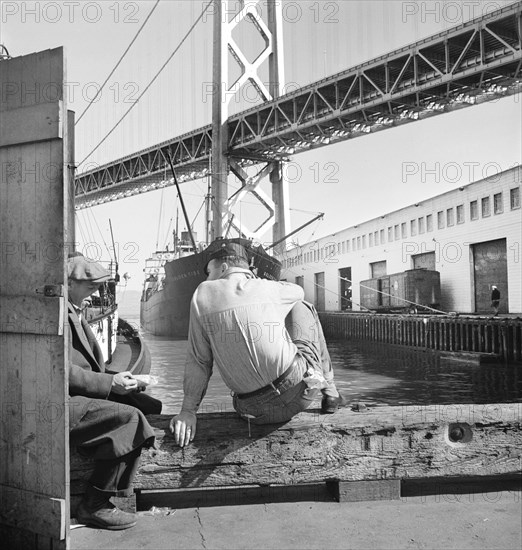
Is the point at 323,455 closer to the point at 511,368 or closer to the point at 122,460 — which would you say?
the point at 122,460

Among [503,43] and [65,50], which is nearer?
[65,50]

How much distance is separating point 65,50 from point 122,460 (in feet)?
6.42

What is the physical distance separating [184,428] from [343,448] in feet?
2.96

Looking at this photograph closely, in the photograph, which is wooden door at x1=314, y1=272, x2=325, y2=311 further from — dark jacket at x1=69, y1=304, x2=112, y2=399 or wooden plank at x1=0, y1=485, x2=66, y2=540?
wooden plank at x1=0, y1=485, x2=66, y2=540

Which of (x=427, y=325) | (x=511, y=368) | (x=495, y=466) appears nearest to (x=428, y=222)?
(x=427, y=325)

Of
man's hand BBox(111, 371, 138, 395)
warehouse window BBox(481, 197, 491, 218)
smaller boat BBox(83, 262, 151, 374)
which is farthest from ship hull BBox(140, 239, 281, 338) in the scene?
man's hand BBox(111, 371, 138, 395)

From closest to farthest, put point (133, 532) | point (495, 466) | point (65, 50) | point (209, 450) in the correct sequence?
point (65, 50) < point (133, 532) < point (209, 450) < point (495, 466)

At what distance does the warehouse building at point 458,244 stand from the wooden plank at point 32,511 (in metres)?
23.5

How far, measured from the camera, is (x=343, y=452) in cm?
312

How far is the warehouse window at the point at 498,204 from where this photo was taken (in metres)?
24.5

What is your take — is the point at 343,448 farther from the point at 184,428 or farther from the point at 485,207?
the point at 485,207

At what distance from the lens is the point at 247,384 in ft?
9.50

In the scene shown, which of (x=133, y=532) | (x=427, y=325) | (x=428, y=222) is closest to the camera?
(x=133, y=532)

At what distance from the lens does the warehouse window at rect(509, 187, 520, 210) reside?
76.5ft
